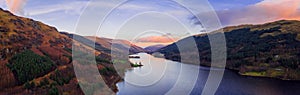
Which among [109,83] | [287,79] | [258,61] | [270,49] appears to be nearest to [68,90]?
[109,83]

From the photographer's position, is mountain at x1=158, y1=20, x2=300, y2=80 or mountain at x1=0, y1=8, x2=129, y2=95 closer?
mountain at x1=0, y1=8, x2=129, y2=95

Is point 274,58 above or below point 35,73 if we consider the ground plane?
below

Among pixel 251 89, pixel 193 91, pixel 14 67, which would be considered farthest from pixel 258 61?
pixel 14 67

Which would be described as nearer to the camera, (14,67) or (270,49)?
(14,67)

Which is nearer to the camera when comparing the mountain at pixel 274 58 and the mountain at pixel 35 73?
the mountain at pixel 35 73

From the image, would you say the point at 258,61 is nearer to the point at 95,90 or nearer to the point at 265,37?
the point at 265,37

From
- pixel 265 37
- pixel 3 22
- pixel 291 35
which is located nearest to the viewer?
pixel 3 22

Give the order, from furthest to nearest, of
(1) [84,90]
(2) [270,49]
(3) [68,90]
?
(2) [270,49] → (1) [84,90] → (3) [68,90]

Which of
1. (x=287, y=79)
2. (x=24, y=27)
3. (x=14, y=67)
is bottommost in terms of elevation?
(x=287, y=79)

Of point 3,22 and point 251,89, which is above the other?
point 3,22

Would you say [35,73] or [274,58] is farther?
[274,58]
